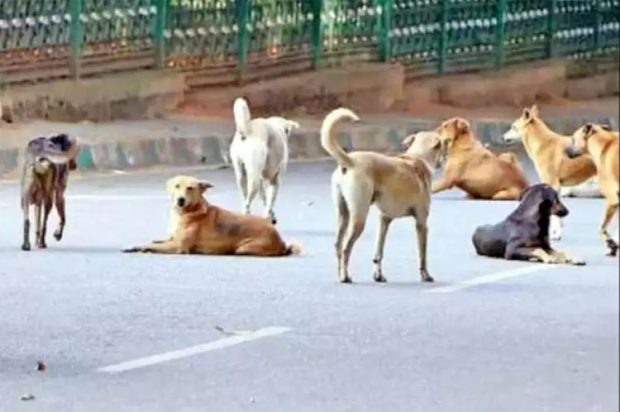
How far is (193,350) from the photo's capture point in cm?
525

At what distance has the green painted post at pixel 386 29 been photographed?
6273 mm

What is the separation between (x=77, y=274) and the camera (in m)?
6.77

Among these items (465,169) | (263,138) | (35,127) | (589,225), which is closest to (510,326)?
(589,225)

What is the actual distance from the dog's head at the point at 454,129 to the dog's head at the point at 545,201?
0.90 meters

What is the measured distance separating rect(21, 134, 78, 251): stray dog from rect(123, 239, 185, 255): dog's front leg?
1.06 feet

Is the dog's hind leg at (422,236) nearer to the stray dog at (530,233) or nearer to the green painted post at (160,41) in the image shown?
the stray dog at (530,233)

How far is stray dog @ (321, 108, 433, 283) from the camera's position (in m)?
6.32

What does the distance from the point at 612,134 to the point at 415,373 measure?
2774 millimetres

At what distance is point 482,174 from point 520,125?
172 cm

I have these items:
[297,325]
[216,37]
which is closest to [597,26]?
[297,325]

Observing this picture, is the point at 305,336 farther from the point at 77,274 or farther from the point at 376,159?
the point at 77,274

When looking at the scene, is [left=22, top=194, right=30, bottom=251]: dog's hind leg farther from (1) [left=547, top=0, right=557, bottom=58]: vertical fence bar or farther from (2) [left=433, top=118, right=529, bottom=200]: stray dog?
(1) [left=547, top=0, right=557, bottom=58]: vertical fence bar

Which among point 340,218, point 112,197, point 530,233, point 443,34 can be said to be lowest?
point 112,197

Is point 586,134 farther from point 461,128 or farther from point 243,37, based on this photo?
point 243,37
